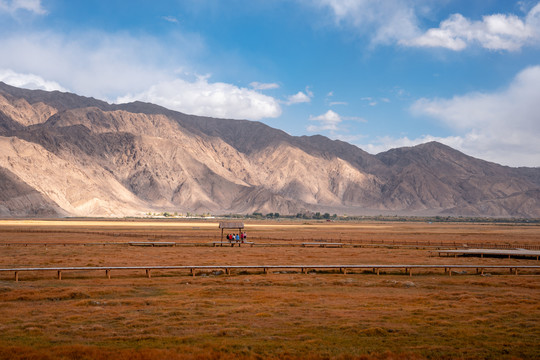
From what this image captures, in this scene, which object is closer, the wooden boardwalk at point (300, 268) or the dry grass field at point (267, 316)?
the dry grass field at point (267, 316)

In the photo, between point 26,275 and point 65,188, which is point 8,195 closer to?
point 65,188

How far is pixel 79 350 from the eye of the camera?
11.3m

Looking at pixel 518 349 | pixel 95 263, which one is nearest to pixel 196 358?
pixel 518 349

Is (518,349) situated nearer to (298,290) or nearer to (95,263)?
(298,290)

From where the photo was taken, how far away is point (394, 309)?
16.7 metres

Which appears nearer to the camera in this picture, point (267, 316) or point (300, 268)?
point (267, 316)

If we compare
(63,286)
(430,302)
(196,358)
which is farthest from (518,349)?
(63,286)

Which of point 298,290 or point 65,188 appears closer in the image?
point 298,290

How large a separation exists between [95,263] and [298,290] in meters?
14.7

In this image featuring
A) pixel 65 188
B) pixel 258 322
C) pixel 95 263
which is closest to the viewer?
pixel 258 322

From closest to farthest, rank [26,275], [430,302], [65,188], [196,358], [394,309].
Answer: [196,358] < [394,309] < [430,302] < [26,275] < [65,188]

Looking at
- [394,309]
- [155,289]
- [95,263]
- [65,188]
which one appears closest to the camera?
[394,309]

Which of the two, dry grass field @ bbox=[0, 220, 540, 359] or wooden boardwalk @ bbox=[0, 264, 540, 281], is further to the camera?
wooden boardwalk @ bbox=[0, 264, 540, 281]

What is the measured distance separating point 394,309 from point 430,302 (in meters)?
2.15
